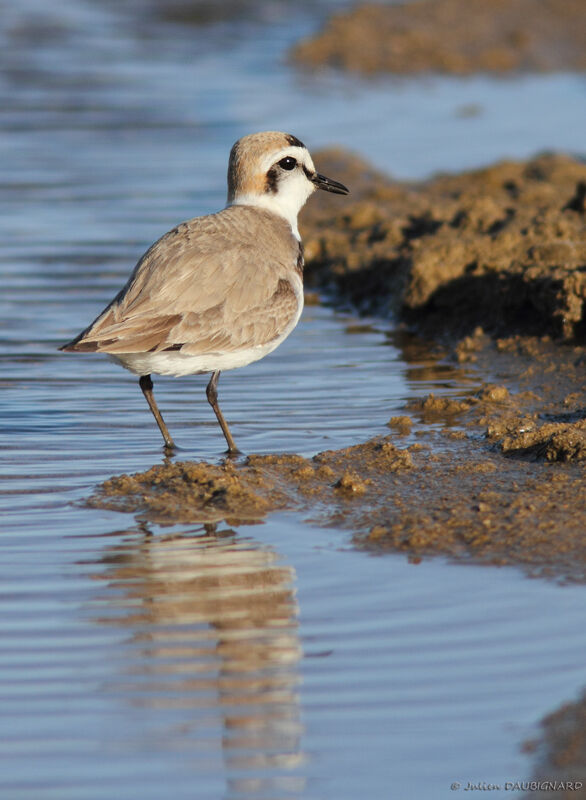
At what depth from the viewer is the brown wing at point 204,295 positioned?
632 centimetres

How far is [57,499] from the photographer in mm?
5992

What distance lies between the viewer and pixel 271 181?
7.43m

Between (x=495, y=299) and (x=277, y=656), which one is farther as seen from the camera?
(x=495, y=299)

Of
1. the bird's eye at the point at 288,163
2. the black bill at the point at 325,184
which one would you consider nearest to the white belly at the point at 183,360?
Result: the bird's eye at the point at 288,163

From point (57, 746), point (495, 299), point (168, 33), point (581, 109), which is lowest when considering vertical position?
point (57, 746)

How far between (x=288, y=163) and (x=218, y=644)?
378 cm

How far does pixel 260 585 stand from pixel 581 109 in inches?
544

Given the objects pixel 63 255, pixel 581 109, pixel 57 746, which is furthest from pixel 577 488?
pixel 581 109

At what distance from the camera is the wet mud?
5.56 metres

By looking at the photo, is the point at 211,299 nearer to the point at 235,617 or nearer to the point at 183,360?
the point at 183,360

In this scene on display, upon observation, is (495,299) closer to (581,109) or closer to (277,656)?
(277,656)

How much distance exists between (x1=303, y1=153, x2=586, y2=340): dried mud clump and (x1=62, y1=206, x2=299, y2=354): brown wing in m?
2.11

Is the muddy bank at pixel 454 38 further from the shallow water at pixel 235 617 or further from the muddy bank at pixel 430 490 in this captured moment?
the muddy bank at pixel 430 490

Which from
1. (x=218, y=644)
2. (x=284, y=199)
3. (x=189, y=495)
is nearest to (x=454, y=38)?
(x=284, y=199)
